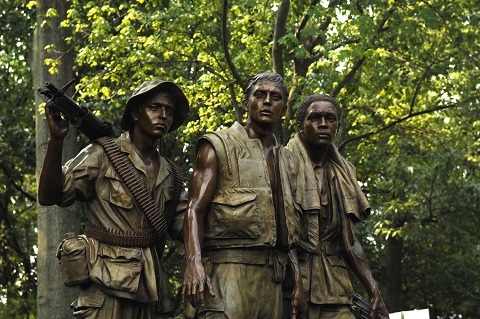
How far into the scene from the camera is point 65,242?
925cm

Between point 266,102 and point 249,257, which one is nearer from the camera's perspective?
point 249,257

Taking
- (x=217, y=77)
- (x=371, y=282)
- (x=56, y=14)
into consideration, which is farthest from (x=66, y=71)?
(x=371, y=282)

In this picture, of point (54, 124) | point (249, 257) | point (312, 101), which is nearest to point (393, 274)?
point (312, 101)

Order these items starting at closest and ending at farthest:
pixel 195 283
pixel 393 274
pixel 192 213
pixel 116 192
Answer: pixel 195 283
pixel 192 213
pixel 116 192
pixel 393 274

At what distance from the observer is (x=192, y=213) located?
9039 millimetres

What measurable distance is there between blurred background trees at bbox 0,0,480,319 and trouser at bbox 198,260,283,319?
32.6 feet

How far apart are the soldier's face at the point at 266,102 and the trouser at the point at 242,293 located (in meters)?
1.11

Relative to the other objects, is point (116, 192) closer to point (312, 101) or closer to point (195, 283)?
point (195, 283)

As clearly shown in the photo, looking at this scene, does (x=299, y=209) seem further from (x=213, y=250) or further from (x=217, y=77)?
(x=217, y=77)

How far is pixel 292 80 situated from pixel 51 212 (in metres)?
4.62

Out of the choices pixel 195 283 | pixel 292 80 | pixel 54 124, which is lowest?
pixel 195 283

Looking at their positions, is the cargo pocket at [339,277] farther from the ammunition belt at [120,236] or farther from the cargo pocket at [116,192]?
the cargo pocket at [116,192]

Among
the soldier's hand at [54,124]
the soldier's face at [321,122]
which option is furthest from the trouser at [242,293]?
the soldier's face at [321,122]

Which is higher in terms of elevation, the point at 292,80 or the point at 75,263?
→ the point at 292,80
